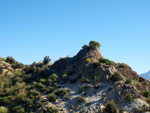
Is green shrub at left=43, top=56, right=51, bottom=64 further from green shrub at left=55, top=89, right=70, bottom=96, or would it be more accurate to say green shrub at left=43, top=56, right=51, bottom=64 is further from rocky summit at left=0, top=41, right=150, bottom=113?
green shrub at left=55, top=89, right=70, bottom=96

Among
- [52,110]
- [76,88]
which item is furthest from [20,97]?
[76,88]

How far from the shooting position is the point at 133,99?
71.7 feet

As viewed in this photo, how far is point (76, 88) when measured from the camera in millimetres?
28375

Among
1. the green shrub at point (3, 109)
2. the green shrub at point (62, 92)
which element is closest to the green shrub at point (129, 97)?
the green shrub at point (62, 92)

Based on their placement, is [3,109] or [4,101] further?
[4,101]

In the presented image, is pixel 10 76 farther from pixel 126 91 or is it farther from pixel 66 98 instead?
pixel 126 91

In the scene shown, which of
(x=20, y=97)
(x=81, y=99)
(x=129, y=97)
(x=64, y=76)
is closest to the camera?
(x=129, y=97)

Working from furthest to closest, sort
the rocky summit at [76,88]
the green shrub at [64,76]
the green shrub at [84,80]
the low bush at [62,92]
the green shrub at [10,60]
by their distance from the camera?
the green shrub at [10,60], the green shrub at [64,76], the green shrub at [84,80], the low bush at [62,92], the rocky summit at [76,88]

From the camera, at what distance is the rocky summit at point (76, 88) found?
73.5ft

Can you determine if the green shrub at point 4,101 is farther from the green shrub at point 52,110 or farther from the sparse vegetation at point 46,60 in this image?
the sparse vegetation at point 46,60

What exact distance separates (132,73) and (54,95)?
54.0 feet

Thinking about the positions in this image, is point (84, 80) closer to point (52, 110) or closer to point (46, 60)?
point (52, 110)

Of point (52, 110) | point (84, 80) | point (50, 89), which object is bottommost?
point (52, 110)

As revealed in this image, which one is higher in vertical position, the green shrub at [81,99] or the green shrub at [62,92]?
the green shrub at [62,92]
